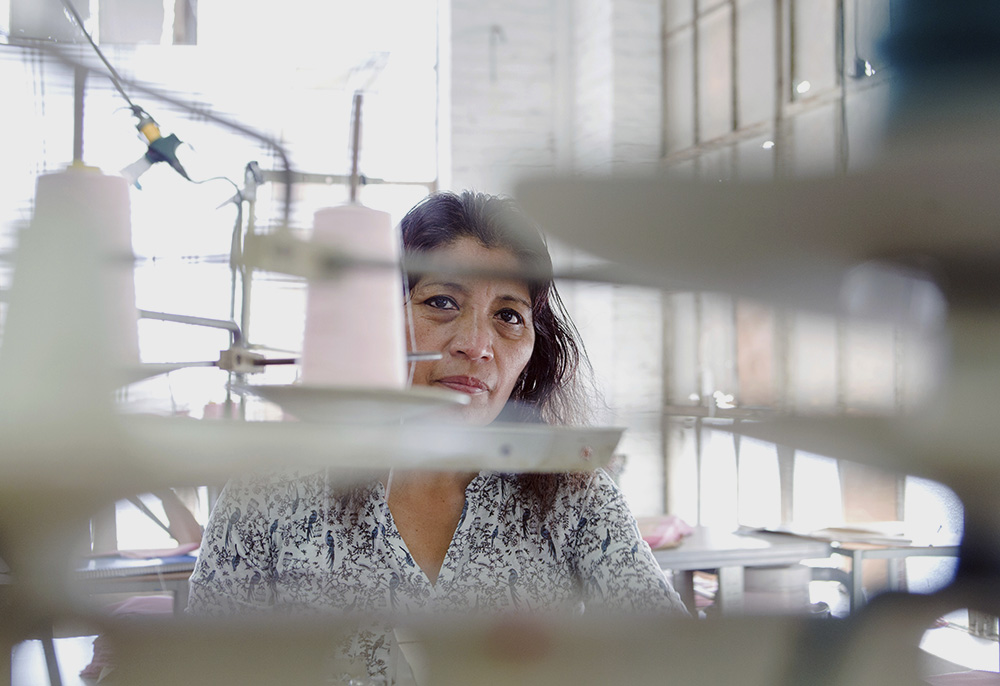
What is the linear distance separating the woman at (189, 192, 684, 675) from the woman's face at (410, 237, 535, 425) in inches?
3.6

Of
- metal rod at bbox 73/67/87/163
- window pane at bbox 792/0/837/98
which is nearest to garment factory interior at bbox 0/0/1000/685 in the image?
metal rod at bbox 73/67/87/163

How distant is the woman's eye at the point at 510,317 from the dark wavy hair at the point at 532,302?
0.01 meters

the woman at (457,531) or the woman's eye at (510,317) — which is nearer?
the woman's eye at (510,317)

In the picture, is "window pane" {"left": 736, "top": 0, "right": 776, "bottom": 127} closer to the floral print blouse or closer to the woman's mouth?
the floral print blouse

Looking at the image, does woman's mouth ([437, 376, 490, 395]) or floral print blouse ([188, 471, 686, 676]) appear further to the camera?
floral print blouse ([188, 471, 686, 676])

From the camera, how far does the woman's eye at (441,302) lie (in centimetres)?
41

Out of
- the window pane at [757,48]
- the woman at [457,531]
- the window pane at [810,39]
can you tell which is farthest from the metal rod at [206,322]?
the window pane at [810,39]

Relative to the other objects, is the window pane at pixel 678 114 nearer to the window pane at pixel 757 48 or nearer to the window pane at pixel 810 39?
the window pane at pixel 757 48

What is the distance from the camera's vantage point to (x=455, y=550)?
2.67ft

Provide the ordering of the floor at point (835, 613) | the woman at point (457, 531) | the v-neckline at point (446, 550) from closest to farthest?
the floor at point (835, 613)
the woman at point (457, 531)
the v-neckline at point (446, 550)

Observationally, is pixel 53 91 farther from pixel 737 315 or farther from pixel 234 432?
pixel 737 315

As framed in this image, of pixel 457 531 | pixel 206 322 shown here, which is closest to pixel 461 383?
pixel 206 322

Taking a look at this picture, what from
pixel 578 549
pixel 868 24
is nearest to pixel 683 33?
pixel 578 549

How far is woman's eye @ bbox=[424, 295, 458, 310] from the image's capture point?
16.1 inches
